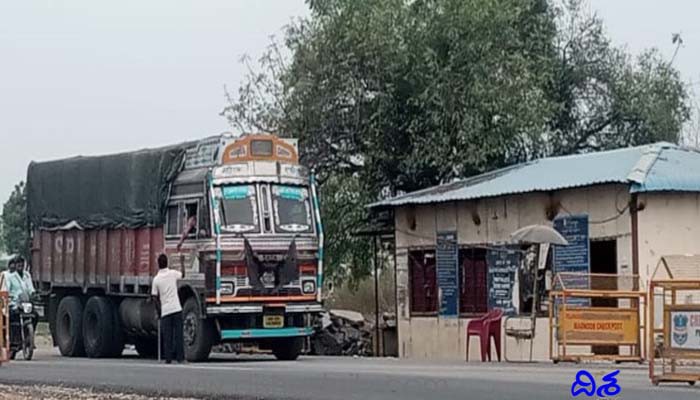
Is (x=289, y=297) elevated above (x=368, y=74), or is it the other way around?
(x=368, y=74)

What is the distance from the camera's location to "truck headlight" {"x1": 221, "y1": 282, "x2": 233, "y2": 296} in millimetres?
23406

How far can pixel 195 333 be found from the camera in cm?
2408

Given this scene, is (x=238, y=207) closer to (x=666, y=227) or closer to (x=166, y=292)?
(x=166, y=292)

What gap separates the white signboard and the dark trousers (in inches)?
346

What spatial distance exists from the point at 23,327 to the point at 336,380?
10.2 m

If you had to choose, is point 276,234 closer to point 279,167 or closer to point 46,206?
point 279,167

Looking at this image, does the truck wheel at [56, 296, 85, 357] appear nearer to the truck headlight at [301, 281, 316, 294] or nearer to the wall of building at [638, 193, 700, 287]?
the truck headlight at [301, 281, 316, 294]

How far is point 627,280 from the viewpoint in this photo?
82.5 feet

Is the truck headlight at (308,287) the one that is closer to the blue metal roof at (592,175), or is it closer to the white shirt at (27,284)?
the blue metal roof at (592,175)

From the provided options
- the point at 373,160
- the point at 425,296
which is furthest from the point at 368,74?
the point at 425,296

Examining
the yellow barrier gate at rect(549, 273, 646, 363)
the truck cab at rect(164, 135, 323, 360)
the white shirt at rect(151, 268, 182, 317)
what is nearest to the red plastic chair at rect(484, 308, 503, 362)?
the yellow barrier gate at rect(549, 273, 646, 363)

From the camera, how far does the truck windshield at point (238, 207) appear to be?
933 inches

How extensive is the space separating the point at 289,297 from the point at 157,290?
2.34 m

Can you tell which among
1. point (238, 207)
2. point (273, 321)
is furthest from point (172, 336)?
point (238, 207)
